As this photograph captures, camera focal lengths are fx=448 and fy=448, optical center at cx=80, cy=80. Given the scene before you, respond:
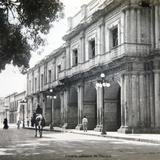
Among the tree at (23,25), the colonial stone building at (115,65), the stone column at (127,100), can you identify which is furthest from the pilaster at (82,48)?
the tree at (23,25)

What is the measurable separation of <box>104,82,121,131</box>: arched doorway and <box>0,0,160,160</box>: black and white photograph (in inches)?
3.1

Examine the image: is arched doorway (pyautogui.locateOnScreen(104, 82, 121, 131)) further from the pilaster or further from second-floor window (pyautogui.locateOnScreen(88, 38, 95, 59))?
the pilaster

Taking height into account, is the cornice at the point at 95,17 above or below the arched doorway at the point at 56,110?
above

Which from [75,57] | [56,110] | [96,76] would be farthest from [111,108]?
A: [56,110]

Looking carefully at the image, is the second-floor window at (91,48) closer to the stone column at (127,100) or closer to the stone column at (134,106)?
the stone column at (127,100)

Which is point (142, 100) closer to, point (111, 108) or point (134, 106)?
point (134, 106)

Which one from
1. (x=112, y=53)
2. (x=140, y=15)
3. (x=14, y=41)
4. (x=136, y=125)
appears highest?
(x=140, y=15)

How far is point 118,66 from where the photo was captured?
31.8 meters

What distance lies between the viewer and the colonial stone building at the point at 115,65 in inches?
1195

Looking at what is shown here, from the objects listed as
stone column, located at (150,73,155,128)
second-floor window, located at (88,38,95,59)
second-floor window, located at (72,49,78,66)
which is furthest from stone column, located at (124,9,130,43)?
second-floor window, located at (72,49,78,66)

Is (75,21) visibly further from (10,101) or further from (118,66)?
(10,101)

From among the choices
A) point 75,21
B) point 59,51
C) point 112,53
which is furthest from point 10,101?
point 112,53

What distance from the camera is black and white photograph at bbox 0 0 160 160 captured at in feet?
47.9

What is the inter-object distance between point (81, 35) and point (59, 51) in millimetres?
11125
